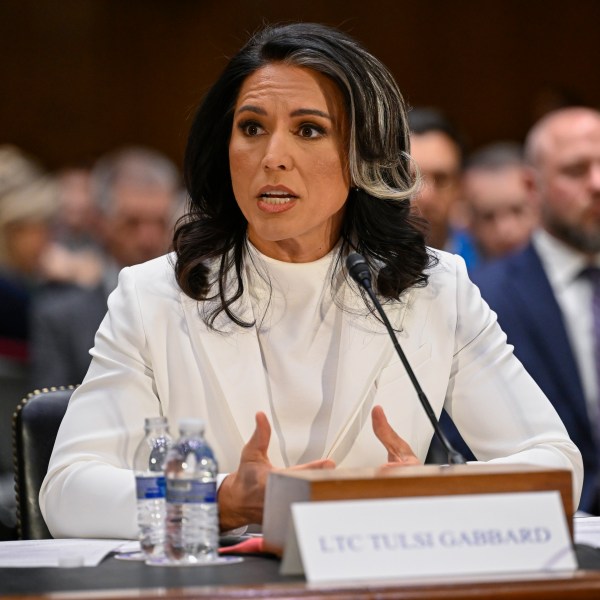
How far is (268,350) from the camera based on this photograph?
9.16 ft

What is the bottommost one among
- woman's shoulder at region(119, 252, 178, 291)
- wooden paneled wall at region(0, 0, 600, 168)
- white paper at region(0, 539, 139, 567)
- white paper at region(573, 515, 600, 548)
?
white paper at region(573, 515, 600, 548)

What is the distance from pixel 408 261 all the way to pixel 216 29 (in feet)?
19.0

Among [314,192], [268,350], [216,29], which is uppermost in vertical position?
[216,29]

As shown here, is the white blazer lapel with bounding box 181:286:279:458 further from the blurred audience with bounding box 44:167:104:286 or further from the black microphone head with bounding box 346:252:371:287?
the blurred audience with bounding box 44:167:104:286

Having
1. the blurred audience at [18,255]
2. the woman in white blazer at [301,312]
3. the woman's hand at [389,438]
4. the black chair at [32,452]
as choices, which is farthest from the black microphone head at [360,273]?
the blurred audience at [18,255]

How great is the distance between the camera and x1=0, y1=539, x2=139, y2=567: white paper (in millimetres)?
2012

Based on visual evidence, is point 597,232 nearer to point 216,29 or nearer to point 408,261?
point 408,261

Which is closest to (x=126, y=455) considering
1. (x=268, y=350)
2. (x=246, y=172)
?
Result: (x=268, y=350)

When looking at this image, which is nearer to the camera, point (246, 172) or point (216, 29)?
point (246, 172)

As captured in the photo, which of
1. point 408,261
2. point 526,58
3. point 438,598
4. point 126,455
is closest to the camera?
point 438,598

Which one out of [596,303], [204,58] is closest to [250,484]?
[596,303]

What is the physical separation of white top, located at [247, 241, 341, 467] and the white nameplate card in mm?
888

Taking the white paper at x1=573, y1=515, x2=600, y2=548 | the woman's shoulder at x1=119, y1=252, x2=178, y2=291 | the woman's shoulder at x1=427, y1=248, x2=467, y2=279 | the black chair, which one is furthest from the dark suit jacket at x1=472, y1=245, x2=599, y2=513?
the black chair

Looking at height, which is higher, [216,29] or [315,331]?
[216,29]
